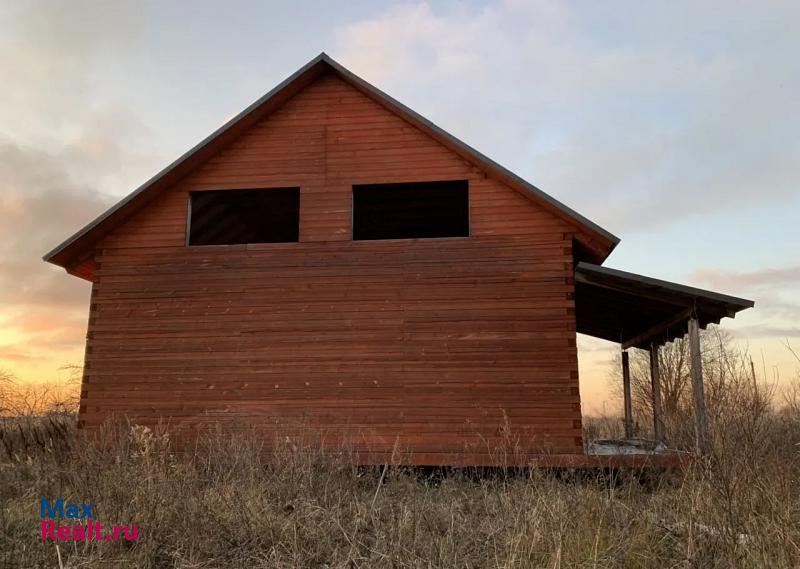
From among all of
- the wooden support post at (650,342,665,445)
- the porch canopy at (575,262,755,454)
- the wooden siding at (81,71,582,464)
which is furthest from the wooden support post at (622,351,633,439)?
the wooden siding at (81,71,582,464)

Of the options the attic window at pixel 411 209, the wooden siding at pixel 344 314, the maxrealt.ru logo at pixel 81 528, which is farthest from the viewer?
the attic window at pixel 411 209

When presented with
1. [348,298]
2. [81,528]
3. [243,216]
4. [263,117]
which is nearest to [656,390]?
[348,298]

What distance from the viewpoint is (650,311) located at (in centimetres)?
1225

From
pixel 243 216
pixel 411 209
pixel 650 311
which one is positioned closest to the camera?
pixel 650 311

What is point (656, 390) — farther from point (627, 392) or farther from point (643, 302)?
point (643, 302)

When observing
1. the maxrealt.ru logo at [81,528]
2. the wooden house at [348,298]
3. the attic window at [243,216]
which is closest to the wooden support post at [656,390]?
the wooden house at [348,298]

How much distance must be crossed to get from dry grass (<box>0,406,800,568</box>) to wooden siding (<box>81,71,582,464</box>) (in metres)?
2.34

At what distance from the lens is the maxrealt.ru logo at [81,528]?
18.4 ft

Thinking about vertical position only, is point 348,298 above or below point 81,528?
above

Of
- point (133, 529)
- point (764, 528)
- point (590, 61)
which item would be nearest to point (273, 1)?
point (590, 61)

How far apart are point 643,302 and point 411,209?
4.88 meters

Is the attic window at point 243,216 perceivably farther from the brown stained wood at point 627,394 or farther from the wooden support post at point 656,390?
the brown stained wood at point 627,394

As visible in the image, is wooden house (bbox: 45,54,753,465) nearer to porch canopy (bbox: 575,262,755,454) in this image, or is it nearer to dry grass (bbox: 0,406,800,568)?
porch canopy (bbox: 575,262,755,454)

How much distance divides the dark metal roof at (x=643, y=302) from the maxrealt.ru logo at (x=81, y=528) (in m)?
7.64
